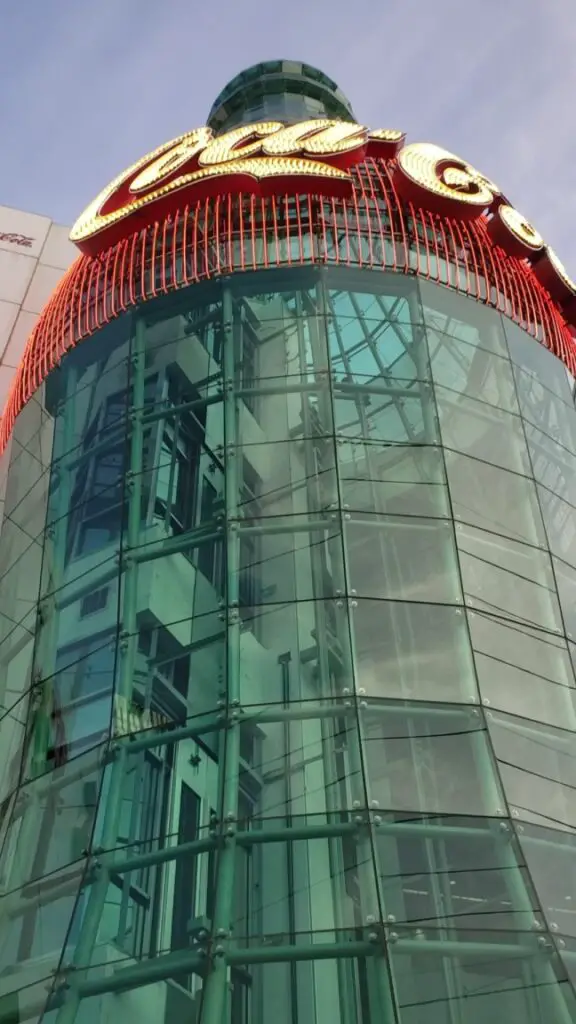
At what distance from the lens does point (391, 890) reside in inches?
393

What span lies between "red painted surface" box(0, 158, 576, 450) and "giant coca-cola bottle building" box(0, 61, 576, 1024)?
0.05 m

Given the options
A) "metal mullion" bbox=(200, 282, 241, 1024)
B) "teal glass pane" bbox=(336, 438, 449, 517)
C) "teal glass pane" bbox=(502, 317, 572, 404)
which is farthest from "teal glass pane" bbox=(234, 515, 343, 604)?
"teal glass pane" bbox=(502, 317, 572, 404)

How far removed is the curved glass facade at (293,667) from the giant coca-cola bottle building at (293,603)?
3 cm

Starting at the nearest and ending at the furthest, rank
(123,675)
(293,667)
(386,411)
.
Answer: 1. (293,667)
2. (123,675)
3. (386,411)

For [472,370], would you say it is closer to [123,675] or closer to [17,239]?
[123,675]

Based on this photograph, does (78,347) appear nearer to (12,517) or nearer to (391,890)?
(12,517)

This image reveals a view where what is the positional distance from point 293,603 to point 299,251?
5.26 metres

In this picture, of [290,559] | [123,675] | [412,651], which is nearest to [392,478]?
[290,559]

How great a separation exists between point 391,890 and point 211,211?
9.44m

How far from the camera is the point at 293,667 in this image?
38.6 feet

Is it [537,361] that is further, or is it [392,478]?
[537,361]

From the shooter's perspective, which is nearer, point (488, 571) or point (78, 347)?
point (488, 571)

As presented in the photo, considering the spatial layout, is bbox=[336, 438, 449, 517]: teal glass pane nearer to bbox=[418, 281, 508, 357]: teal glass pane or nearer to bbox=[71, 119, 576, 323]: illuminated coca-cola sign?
bbox=[418, 281, 508, 357]: teal glass pane

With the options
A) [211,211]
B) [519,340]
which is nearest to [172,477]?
[211,211]
